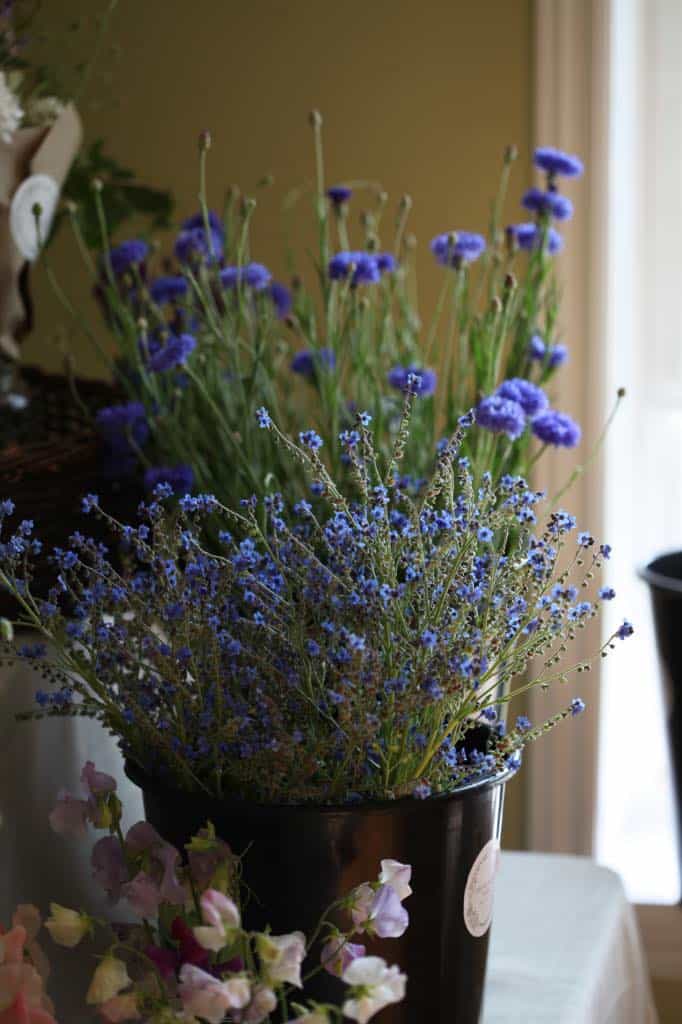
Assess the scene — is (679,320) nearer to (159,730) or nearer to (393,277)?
(393,277)

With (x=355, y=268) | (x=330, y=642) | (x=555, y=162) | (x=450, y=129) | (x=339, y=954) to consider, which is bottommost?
(x=339, y=954)

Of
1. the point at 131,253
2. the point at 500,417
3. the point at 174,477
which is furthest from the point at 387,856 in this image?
the point at 131,253

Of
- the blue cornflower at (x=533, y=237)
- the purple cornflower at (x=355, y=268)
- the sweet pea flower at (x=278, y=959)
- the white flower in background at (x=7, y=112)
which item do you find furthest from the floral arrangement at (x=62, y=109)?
the sweet pea flower at (x=278, y=959)

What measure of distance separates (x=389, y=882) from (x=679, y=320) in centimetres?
158

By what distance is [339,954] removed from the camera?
0.64 m

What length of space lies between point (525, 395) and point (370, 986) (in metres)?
0.47

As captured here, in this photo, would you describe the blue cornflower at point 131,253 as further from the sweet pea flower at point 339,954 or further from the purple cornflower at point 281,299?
the sweet pea flower at point 339,954

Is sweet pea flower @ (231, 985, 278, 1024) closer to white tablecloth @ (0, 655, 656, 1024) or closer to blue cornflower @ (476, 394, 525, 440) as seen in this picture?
white tablecloth @ (0, 655, 656, 1024)

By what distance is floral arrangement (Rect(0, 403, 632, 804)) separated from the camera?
2.13ft

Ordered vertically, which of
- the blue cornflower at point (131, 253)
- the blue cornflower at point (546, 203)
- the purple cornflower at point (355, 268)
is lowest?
the purple cornflower at point (355, 268)

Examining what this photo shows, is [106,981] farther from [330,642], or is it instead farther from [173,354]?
[173,354]

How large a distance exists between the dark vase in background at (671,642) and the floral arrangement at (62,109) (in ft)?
2.48

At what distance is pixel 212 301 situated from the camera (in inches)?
45.4

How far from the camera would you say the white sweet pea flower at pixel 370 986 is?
0.56 meters
